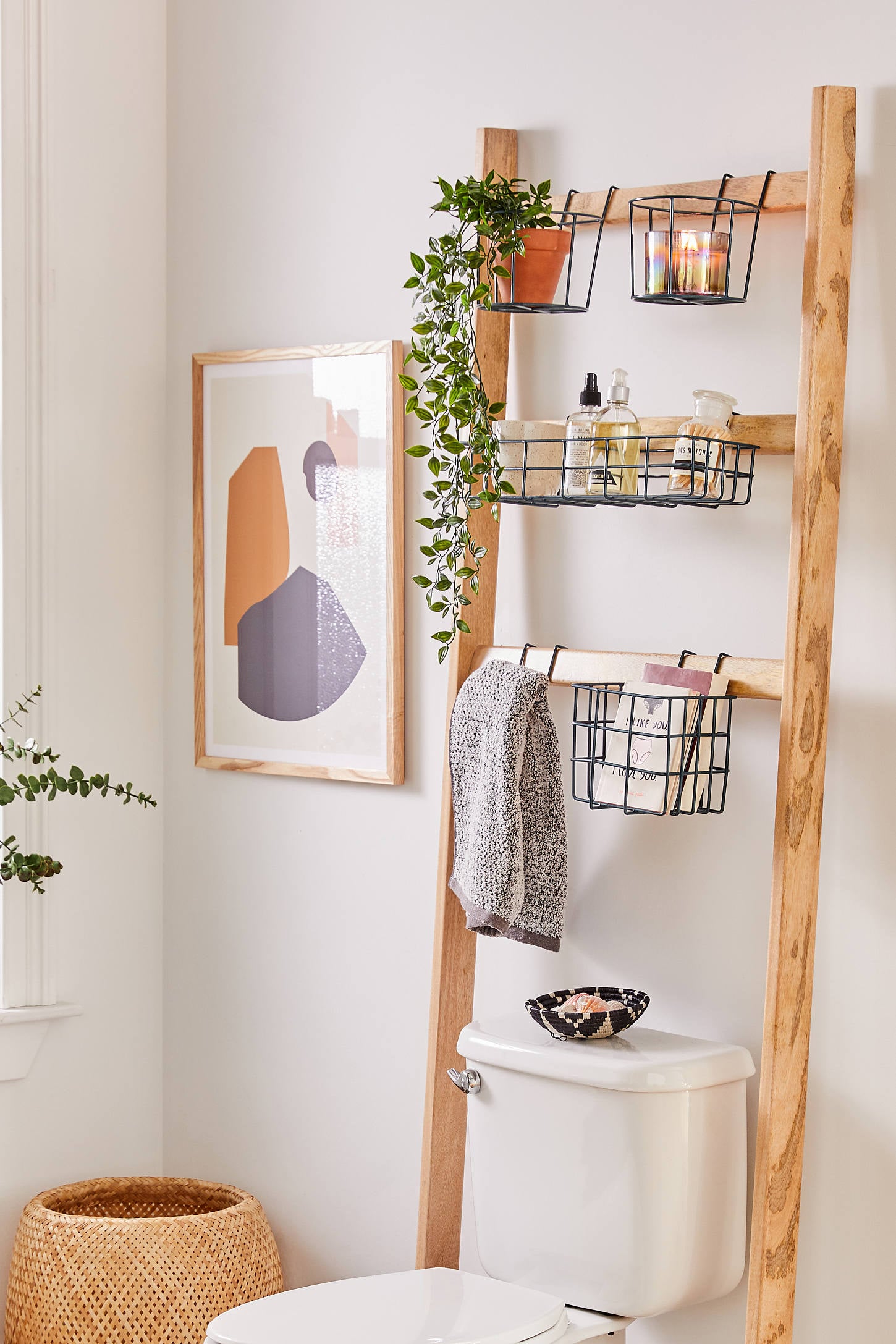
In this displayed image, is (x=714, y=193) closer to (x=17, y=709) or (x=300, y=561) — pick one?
(x=300, y=561)

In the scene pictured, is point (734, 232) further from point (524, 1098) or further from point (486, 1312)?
point (486, 1312)

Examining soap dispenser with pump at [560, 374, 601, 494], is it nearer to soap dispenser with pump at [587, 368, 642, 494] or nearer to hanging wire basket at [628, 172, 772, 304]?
soap dispenser with pump at [587, 368, 642, 494]

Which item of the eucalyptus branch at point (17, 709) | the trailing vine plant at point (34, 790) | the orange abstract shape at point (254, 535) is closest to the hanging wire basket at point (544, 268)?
the orange abstract shape at point (254, 535)

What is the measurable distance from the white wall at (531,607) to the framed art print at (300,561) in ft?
0.15

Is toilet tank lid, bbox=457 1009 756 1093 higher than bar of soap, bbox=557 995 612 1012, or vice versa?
bar of soap, bbox=557 995 612 1012

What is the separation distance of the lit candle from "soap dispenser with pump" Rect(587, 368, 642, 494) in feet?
0.33

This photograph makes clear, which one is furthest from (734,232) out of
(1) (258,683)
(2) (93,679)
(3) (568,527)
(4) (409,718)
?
(2) (93,679)

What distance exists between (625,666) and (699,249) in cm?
49

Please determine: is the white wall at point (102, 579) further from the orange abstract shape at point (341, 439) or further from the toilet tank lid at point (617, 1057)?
the toilet tank lid at point (617, 1057)

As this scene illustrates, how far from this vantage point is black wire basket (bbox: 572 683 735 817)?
5.43 feet

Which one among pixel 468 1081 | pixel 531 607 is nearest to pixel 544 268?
pixel 531 607

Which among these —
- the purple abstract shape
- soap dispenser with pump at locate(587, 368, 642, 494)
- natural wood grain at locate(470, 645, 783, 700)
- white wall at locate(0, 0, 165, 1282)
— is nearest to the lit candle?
soap dispenser with pump at locate(587, 368, 642, 494)

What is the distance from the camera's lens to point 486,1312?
1.67m

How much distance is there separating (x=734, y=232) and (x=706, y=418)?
10.8 inches
